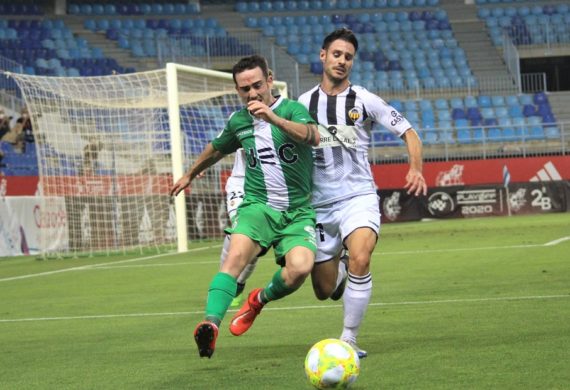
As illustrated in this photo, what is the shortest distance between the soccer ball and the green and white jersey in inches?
68.5

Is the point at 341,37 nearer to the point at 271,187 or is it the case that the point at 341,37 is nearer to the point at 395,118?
the point at 395,118

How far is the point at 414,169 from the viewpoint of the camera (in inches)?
298

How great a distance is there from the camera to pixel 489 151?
34.9 m

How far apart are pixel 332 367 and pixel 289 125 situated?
179cm

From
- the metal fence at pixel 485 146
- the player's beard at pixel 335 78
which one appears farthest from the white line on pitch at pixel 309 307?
the metal fence at pixel 485 146

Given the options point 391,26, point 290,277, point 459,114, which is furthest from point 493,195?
point 290,277

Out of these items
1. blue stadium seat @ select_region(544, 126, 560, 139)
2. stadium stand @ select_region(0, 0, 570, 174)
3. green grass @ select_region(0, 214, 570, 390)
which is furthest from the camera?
stadium stand @ select_region(0, 0, 570, 174)

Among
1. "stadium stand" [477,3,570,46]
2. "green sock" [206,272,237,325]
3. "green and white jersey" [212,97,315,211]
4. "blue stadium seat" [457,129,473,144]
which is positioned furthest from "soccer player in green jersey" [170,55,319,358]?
"stadium stand" [477,3,570,46]

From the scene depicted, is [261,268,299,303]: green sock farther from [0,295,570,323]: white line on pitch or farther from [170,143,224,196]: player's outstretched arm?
[0,295,570,323]: white line on pitch

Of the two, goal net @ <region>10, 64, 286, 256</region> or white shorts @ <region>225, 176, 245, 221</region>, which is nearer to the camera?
white shorts @ <region>225, 176, 245, 221</region>

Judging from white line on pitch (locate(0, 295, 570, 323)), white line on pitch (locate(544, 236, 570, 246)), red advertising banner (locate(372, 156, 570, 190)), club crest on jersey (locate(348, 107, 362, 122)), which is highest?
club crest on jersey (locate(348, 107, 362, 122))

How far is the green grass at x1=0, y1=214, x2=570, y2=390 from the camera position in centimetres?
656

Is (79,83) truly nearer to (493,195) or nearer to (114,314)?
(114,314)

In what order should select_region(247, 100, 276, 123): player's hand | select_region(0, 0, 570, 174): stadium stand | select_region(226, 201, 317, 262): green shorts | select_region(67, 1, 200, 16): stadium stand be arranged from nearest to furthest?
1. select_region(247, 100, 276, 123): player's hand
2. select_region(226, 201, 317, 262): green shorts
3. select_region(0, 0, 570, 174): stadium stand
4. select_region(67, 1, 200, 16): stadium stand
